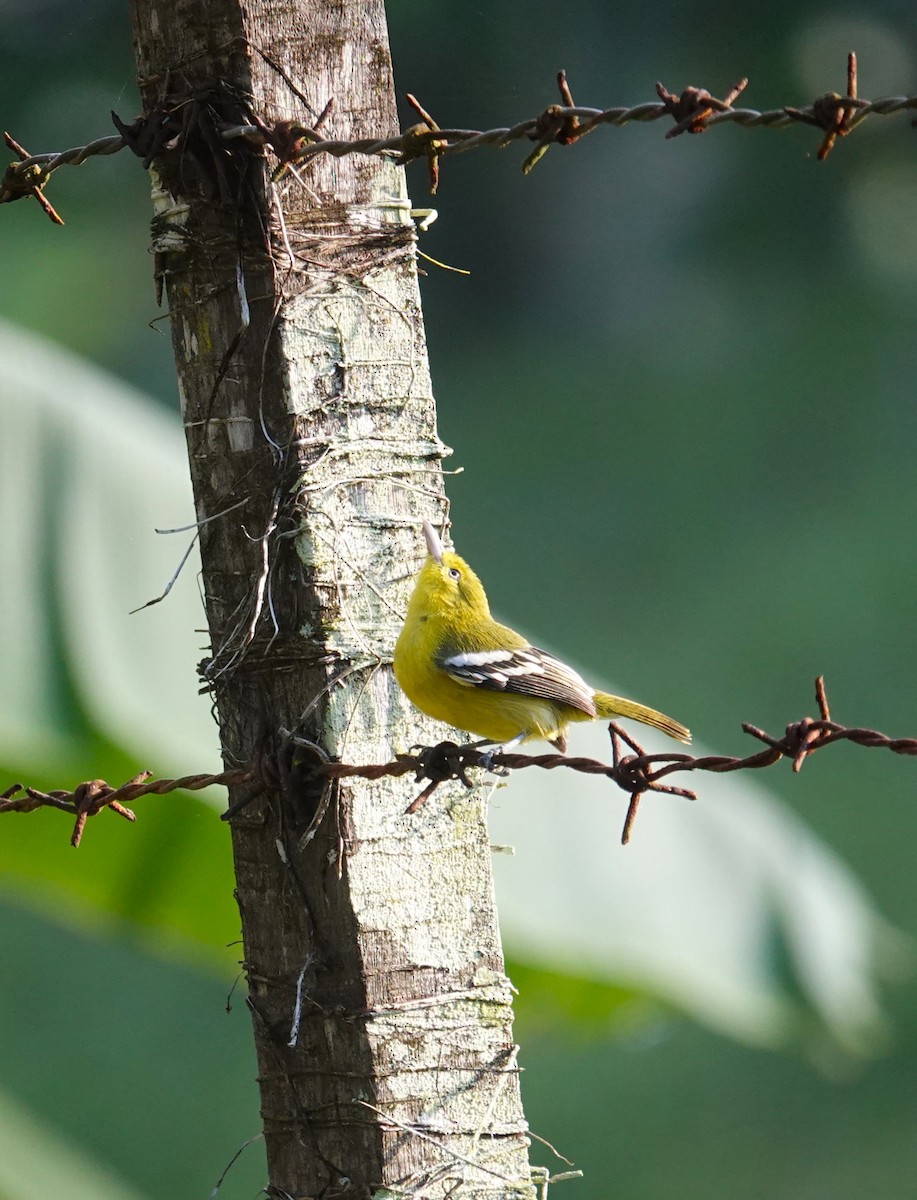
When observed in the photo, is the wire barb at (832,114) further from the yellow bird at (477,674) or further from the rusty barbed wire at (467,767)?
the yellow bird at (477,674)

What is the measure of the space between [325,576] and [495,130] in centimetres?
98

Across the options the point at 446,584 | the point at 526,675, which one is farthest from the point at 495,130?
the point at 526,675

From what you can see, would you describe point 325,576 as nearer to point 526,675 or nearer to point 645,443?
point 526,675

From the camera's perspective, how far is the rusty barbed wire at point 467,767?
2465 millimetres

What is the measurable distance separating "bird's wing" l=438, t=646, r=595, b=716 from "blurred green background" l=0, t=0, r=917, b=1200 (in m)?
9.18

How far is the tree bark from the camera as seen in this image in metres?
2.92

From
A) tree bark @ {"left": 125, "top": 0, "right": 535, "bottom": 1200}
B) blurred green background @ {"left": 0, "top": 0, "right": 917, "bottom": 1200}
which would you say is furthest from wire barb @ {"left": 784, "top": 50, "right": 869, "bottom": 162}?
blurred green background @ {"left": 0, "top": 0, "right": 917, "bottom": 1200}

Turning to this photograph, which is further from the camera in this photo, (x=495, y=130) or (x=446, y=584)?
(x=446, y=584)

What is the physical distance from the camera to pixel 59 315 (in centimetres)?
1723

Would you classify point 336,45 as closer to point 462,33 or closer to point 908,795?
point 462,33

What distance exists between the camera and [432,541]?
313cm

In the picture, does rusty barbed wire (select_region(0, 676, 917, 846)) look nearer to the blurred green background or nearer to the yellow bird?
the yellow bird

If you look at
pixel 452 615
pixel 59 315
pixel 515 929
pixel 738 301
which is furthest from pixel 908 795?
pixel 452 615

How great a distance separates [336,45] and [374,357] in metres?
0.69
